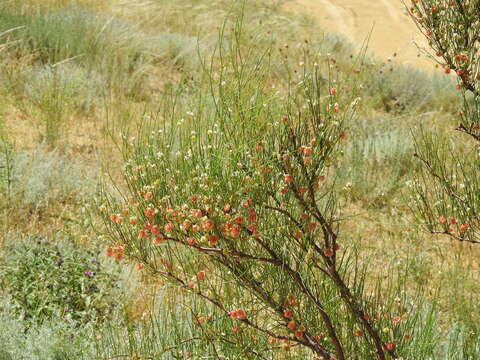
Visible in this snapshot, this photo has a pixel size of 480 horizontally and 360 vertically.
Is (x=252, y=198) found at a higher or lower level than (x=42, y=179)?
higher

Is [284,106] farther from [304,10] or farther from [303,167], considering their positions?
[304,10]

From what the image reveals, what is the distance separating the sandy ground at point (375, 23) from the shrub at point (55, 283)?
34.4 ft

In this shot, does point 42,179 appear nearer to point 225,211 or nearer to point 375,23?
point 225,211

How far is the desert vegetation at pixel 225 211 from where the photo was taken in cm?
217

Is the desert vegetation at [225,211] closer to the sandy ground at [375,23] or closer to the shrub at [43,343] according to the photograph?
the shrub at [43,343]

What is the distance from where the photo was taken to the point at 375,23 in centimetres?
1413

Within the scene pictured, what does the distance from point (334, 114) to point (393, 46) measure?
42.9 feet

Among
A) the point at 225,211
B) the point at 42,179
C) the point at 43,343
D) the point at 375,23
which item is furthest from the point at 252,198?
the point at 375,23

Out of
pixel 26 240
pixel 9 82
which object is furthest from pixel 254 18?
pixel 26 240

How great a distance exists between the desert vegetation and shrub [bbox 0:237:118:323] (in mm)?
12

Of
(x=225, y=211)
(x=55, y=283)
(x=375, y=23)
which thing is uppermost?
(x=225, y=211)

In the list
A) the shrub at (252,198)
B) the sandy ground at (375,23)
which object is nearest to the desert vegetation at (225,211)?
the shrub at (252,198)

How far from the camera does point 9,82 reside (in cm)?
637

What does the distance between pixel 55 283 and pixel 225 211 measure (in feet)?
6.28
